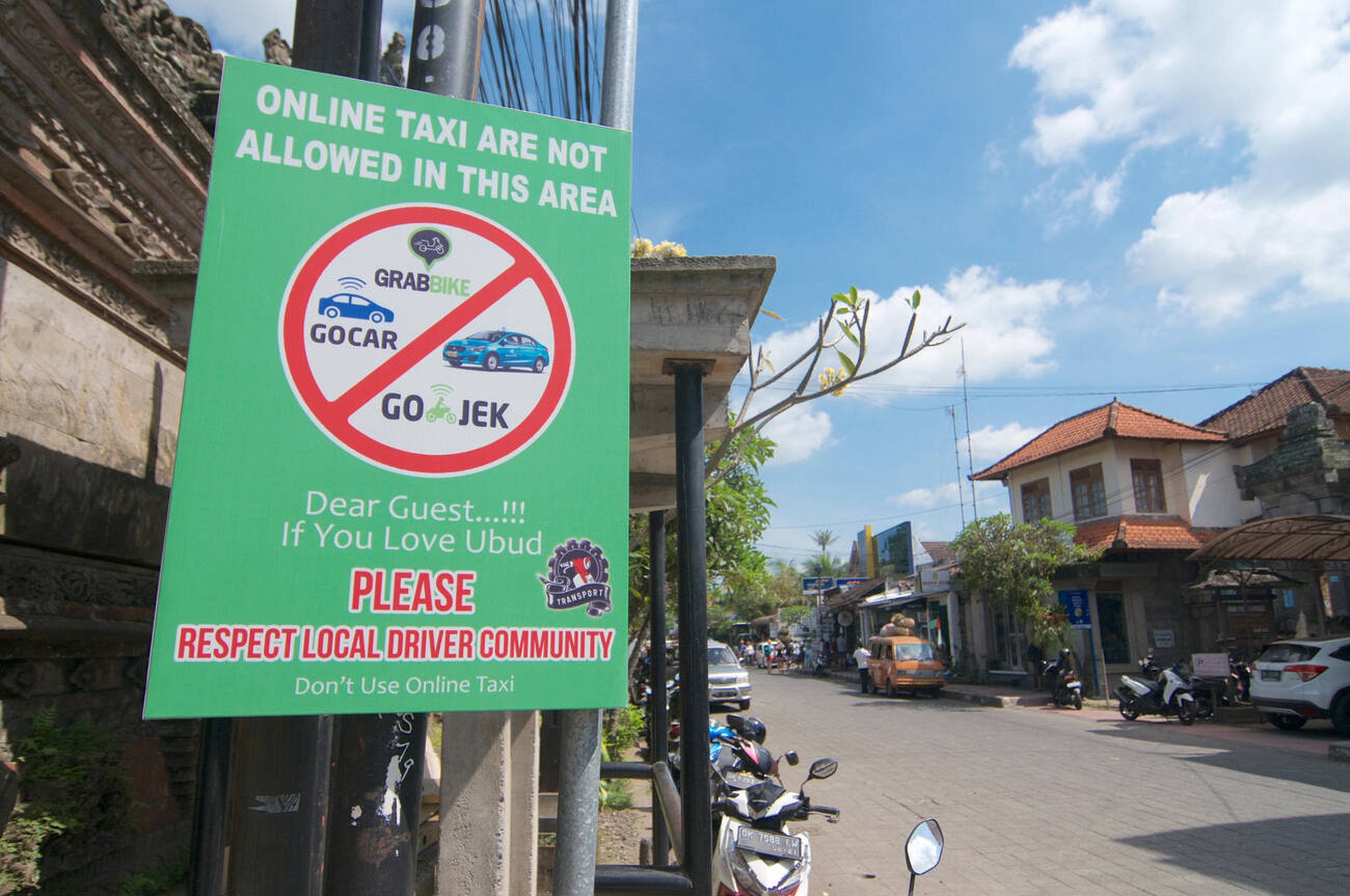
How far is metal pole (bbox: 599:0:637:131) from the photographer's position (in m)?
2.84

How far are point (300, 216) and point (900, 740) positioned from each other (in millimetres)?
13165

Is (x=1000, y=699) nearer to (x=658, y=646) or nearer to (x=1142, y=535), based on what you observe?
(x=1142, y=535)

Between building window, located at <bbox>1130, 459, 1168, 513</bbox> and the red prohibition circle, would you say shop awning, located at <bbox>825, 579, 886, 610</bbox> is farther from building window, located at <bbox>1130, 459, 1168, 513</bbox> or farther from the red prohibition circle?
the red prohibition circle

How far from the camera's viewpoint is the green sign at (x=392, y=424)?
1.63 m

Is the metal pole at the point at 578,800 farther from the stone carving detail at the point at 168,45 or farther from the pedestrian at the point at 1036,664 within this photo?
the pedestrian at the point at 1036,664

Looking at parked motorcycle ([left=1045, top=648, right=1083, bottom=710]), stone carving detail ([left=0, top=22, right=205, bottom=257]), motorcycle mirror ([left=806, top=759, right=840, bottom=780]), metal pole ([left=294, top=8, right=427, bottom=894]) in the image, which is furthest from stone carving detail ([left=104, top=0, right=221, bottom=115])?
parked motorcycle ([left=1045, top=648, right=1083, bottom=710])

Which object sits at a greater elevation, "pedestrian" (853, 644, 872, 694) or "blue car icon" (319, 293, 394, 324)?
"blue car icon" (319, 293, 394, 324)

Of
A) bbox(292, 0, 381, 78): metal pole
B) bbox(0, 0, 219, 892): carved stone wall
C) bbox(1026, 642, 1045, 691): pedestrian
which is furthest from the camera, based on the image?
bbox(1026, 642, 1045, 691): pedestrian

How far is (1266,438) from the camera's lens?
20.6 m

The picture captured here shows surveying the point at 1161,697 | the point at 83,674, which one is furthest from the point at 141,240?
the point at 1161,697

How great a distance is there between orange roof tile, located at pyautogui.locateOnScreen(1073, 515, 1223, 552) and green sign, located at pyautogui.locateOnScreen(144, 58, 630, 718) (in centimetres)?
2009

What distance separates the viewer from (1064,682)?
58.2 feet

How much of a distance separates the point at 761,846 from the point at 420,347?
3.41m

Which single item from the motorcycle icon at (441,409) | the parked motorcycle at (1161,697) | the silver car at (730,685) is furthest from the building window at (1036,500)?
the motorcycle icon at (441,409)
